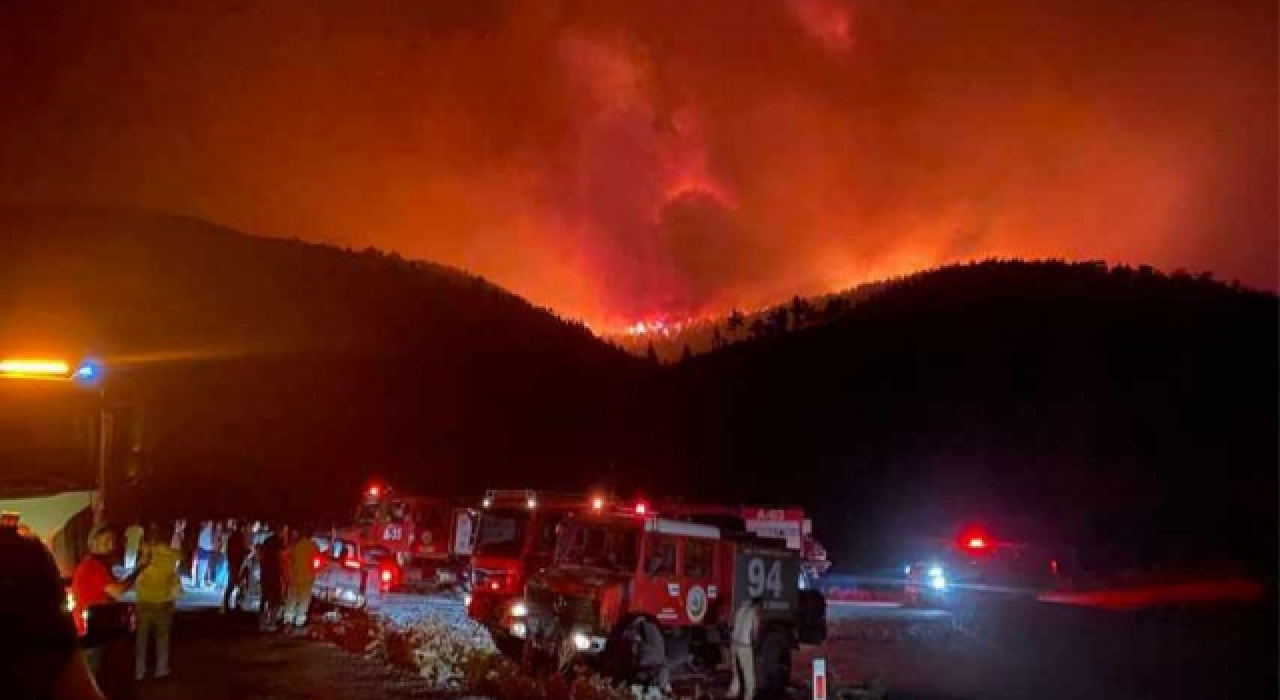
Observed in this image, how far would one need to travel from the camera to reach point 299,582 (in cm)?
1870

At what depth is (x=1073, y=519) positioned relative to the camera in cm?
6556

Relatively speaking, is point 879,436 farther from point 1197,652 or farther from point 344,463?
point 1197,652

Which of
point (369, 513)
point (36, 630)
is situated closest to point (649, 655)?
point (36, 630)

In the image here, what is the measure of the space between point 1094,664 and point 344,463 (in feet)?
199

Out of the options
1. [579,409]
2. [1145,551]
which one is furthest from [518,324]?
[1145,551]

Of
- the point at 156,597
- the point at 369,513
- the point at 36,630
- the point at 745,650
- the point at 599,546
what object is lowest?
the point at 745,650

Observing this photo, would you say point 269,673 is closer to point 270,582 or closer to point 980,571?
point 270,582

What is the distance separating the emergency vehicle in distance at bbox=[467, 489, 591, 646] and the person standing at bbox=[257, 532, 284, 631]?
3.12m

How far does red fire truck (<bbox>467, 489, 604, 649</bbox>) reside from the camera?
58.7ft

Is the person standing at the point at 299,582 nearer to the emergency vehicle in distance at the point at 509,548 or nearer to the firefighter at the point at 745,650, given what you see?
the emergency vehicle in distance at the point at 509,548

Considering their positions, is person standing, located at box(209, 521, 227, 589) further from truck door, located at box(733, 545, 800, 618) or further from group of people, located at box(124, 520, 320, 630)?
truck door, located at box(733, 545, 800, 618)

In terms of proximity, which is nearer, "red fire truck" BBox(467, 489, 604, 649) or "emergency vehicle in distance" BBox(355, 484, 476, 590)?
"red fire truck" BBox(467, 489, 604, 649)

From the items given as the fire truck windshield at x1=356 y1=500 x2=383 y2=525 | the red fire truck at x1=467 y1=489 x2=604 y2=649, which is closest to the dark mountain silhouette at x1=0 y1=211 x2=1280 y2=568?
the fire truck windshield at x1=356 y1=500 x2=383 y2=525

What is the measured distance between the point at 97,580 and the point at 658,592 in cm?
701
